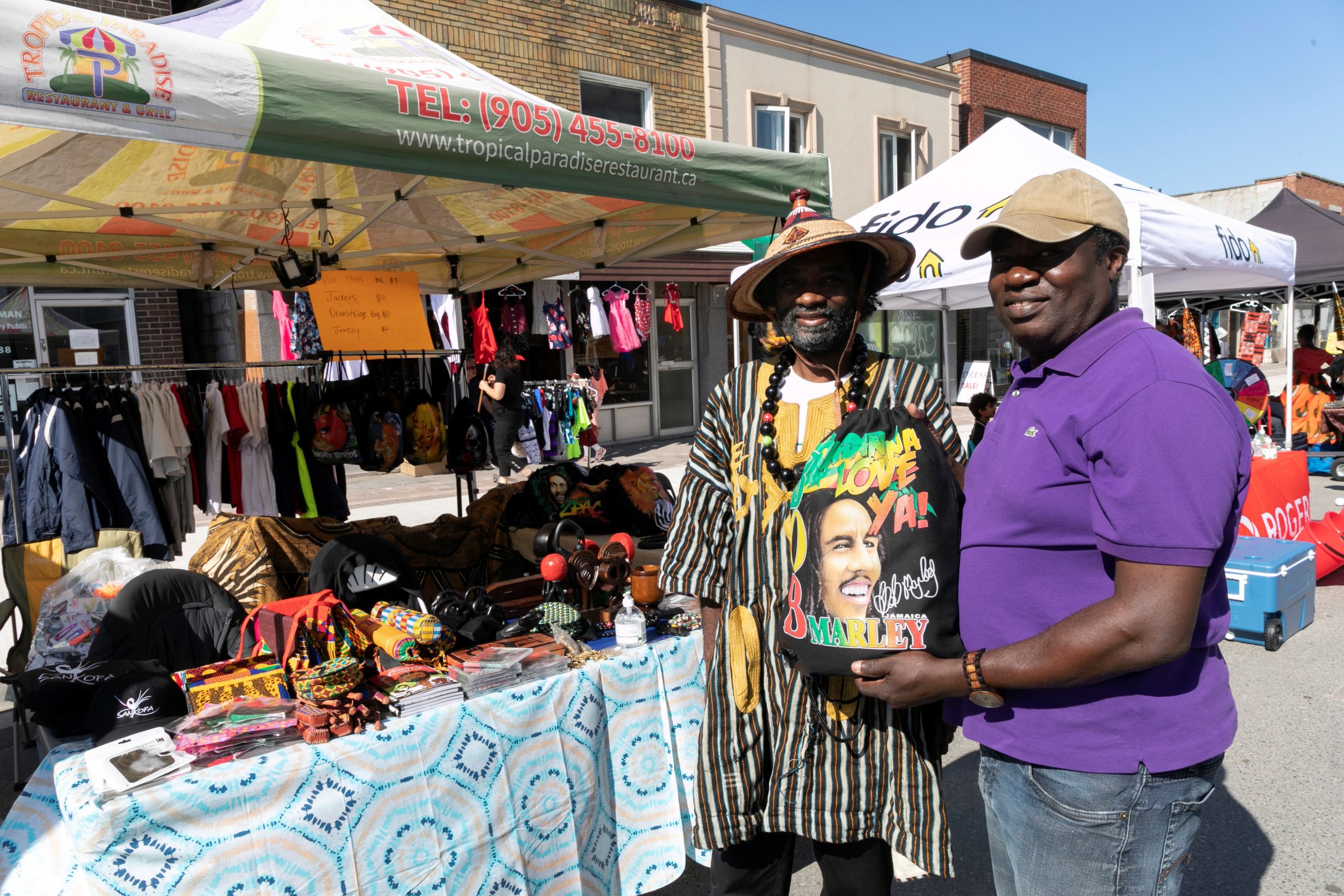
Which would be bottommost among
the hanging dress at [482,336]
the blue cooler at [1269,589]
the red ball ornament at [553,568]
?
the blue cooler at [1269,589]

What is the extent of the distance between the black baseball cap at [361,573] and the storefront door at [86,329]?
26.5 ft

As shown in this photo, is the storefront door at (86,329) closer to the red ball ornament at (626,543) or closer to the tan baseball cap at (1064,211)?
the red ball ornament at (626,543)

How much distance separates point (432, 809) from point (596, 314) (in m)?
9.71

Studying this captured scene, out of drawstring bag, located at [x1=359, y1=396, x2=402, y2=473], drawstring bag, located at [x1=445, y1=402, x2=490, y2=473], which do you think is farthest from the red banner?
drawstring bag, located at [x1=359, y1=396, x2=402, y2=473]

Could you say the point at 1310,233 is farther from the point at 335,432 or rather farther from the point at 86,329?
the point at 86,329

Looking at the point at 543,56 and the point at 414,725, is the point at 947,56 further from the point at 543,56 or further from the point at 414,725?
the point at 414,725

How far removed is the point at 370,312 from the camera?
4.27 m

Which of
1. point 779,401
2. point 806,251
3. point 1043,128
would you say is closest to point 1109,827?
point 779,401

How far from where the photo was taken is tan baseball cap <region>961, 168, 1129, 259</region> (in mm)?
1341

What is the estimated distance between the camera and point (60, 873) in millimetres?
1890

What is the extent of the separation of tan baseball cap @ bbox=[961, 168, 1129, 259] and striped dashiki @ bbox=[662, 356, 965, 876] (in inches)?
26.3

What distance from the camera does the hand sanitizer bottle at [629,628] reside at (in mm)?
2699

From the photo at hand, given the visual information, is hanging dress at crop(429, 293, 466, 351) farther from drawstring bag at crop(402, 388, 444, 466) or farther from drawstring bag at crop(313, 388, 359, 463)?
drawstring bag at crop(313, 388, 359, 463)

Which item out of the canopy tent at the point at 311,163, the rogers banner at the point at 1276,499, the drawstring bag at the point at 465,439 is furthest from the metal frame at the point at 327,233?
the rogers banner at the point at 1276,499
